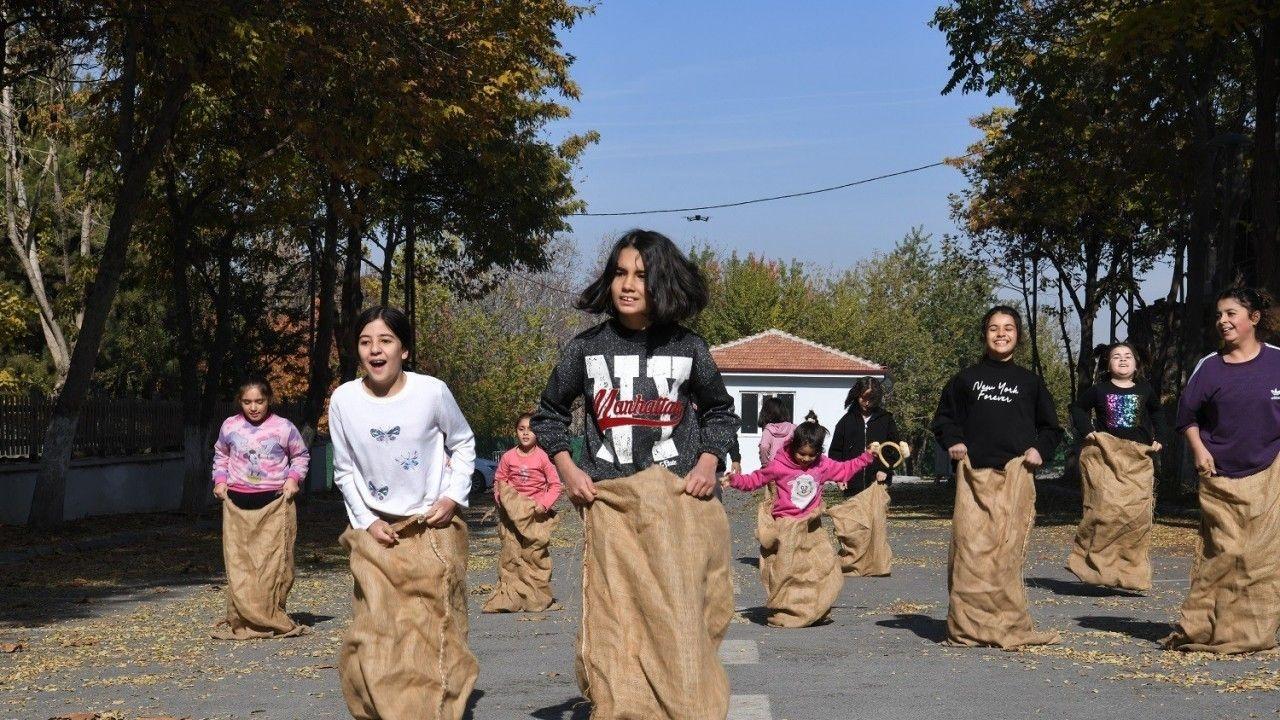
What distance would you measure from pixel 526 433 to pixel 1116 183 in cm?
1716

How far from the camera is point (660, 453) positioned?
605cm

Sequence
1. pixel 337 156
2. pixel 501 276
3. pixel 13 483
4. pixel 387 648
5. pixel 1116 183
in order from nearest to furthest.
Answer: pixel 387 648, pixel 337 156, pixel 13 483, pixel 1116 183, pixel 501 276

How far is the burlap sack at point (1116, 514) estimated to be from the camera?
12.8m

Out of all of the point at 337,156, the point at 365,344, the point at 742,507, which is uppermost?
the point at 337,156

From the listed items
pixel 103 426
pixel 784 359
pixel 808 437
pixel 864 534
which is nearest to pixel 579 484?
pixel 808 437

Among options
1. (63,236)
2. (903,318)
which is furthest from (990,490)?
(903,318)

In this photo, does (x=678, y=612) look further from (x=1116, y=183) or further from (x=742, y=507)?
(x=742, y=507)

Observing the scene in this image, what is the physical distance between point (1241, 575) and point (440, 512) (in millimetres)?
4747

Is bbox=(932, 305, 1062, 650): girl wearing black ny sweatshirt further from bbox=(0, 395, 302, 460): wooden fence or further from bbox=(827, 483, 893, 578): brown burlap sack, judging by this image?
bbox=(0, 395, 302, 460): wooden fence

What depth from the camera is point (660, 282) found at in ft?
19.9

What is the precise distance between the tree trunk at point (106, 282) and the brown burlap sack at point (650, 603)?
54.9 ft

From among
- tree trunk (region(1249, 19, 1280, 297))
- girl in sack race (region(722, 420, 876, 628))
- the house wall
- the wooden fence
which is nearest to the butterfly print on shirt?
girl in sack race (region(722, 420, 876, 628))

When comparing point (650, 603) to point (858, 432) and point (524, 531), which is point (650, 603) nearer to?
point (524, 531)

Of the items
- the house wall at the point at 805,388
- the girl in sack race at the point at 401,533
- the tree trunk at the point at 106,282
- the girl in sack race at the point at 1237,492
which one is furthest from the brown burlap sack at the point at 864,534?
the house wall at the point at 805,388
